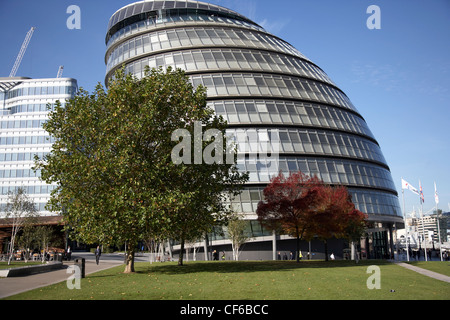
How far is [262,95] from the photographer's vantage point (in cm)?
5728

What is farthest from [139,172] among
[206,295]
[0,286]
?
[206,295]

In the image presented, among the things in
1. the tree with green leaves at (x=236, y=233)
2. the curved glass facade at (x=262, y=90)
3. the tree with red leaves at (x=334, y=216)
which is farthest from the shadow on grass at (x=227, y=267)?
the curved glass facade at (x=262, y=90)

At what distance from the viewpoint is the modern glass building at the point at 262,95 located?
181ft

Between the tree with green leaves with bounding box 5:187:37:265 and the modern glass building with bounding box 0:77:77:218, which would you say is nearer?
the tree with green leaves with bounding box 5:187:37:265

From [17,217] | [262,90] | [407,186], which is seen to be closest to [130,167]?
[262,90]

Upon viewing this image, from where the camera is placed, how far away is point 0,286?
69.2 feet

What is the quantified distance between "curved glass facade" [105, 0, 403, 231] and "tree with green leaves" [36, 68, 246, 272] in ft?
76.7

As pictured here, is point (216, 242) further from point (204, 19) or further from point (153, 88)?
point (204, 19)

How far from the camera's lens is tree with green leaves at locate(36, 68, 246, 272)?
26422mm

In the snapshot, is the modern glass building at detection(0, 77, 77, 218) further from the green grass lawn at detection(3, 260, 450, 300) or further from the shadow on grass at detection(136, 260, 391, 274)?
the green grass lawn at detection(3, 260, 450, 300)

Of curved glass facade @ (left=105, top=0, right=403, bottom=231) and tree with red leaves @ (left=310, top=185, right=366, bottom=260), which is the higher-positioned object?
curved glass facade @ (left=105, top=0, right=403, bottom=231)

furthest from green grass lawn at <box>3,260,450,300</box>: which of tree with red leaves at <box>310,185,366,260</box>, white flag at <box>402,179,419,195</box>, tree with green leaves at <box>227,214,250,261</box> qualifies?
white flag at <box>402,179,419,195</box>

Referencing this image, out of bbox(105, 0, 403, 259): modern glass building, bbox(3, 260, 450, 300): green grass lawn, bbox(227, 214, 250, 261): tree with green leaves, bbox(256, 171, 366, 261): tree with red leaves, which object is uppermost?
bbox(105, 0, 403, 259): modern glass building

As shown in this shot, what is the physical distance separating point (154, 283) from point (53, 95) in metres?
127
